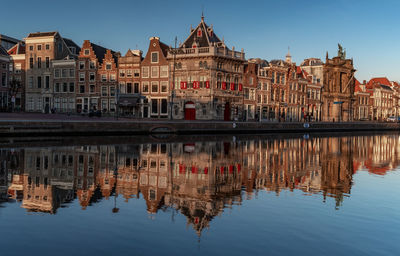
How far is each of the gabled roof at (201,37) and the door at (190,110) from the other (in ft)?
33.6

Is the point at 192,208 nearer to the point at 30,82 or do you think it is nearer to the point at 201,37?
the point at 201,37

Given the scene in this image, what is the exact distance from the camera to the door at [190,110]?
67.1 metres

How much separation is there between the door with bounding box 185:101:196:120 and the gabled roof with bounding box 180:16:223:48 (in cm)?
1024

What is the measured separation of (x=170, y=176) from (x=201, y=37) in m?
51.8

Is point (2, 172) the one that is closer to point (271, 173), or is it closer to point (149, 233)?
point (149, 233)

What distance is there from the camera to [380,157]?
33031mm

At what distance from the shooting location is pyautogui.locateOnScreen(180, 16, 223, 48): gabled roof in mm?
67750

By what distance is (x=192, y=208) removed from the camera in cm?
1364

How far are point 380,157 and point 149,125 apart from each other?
2812 centimetres

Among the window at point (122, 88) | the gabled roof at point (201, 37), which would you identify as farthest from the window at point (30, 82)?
the gabled roof at point (201, 37)

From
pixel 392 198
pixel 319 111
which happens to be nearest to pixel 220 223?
pixel 392 198

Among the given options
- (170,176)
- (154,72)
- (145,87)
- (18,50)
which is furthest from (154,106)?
(170,176)

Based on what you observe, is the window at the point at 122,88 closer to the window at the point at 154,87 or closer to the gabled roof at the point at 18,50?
the window at the point at 154,87

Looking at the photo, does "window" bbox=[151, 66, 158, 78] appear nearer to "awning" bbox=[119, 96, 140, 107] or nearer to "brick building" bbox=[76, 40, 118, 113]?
"awning" bbox=[119, 96, 140, 107]
